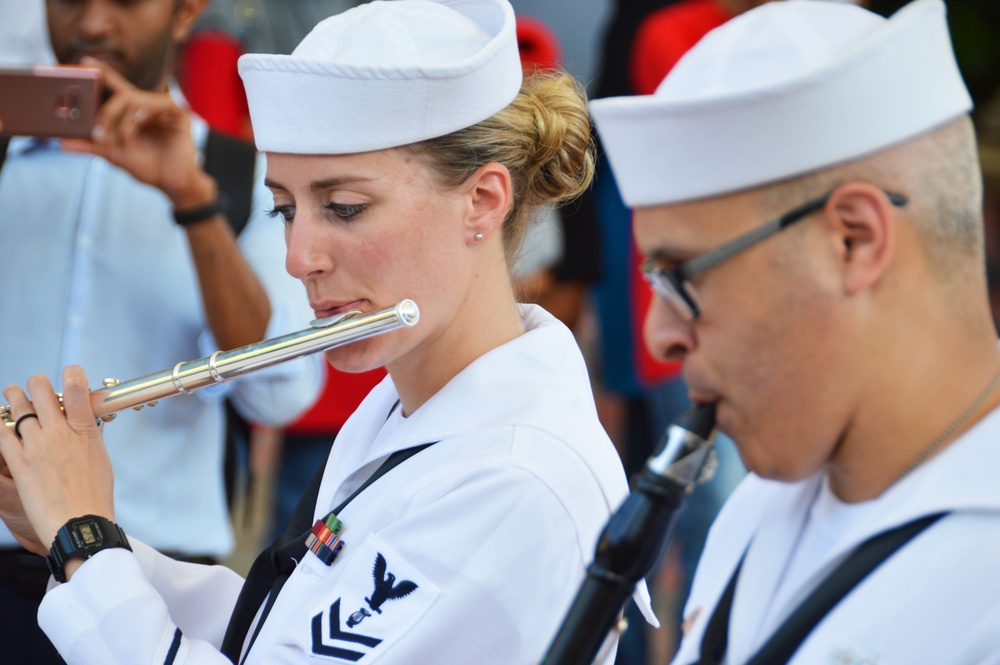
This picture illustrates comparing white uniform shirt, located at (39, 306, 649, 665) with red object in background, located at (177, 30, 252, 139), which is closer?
white uniform shirt, located at (39, 306, 649, 665)

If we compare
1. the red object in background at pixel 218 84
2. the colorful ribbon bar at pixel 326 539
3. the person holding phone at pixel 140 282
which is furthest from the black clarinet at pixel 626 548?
the red object in background at pixel 218 84

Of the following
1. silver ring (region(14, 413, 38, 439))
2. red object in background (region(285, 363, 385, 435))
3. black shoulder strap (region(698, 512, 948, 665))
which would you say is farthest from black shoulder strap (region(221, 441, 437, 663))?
red object in background (region(285, 363, 385, 435))

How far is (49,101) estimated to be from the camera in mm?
2908

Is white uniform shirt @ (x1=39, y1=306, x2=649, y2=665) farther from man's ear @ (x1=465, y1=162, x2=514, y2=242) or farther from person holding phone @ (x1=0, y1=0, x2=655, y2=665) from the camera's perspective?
man's ear @ (x1=465, y1=162, x2=514, y2=242)

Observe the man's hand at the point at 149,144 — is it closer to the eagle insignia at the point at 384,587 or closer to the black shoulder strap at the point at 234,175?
the black shoulder strap at the point at 234,175

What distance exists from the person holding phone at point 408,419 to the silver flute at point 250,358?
4 centimetres

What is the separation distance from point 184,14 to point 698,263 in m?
2.26

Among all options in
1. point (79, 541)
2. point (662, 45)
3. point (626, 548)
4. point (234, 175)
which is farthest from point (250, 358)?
point (662, 45)

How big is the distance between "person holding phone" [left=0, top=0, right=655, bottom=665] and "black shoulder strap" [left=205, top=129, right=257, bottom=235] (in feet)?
3.25

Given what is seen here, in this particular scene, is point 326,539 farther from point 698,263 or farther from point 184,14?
point 184,14

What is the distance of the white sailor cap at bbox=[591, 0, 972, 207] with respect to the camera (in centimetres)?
138

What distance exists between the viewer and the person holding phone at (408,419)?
73.1 inches

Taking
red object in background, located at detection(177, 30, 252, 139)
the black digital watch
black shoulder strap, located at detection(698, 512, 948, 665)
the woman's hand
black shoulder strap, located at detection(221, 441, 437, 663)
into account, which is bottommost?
red object in background, located at detection(177, 30, 252, 139)

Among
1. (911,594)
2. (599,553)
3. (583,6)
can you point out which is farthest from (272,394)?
(583,6)
